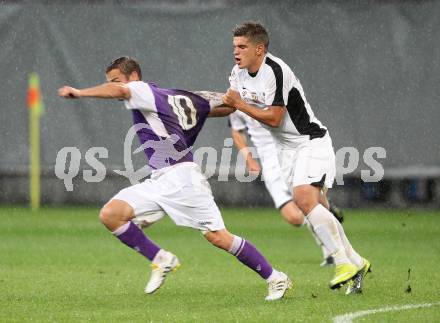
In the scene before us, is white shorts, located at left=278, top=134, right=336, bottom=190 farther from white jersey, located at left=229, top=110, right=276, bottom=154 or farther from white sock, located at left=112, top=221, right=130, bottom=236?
white jersey, located at left=229, top=110, right=276, bottom=154

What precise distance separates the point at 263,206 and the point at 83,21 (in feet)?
13.1

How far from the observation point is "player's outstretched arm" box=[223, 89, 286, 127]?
880cm

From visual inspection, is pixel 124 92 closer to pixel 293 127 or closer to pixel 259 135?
pixel 293 127

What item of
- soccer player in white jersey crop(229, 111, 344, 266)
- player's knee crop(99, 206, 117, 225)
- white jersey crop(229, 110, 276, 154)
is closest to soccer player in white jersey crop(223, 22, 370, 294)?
player's knee crop(99, 206, 117, 225)

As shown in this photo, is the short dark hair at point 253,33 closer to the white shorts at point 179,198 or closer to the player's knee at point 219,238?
the white shorts at point 179,198

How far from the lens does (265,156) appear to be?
1247cm

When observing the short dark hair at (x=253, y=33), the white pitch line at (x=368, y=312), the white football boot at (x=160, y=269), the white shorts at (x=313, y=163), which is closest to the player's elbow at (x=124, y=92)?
the short dark hair at (x=253, y=33)

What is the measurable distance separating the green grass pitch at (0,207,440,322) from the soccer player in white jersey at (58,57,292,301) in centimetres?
31

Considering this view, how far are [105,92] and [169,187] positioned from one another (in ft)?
3.21

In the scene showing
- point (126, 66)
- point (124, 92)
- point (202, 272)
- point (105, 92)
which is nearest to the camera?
point (105, 92)

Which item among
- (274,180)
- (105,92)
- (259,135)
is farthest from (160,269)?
(259,135)

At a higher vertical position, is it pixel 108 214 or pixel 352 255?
pixel 108 214

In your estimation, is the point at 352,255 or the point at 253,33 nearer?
the point at 253,33

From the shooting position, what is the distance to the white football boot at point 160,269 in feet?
30.1
